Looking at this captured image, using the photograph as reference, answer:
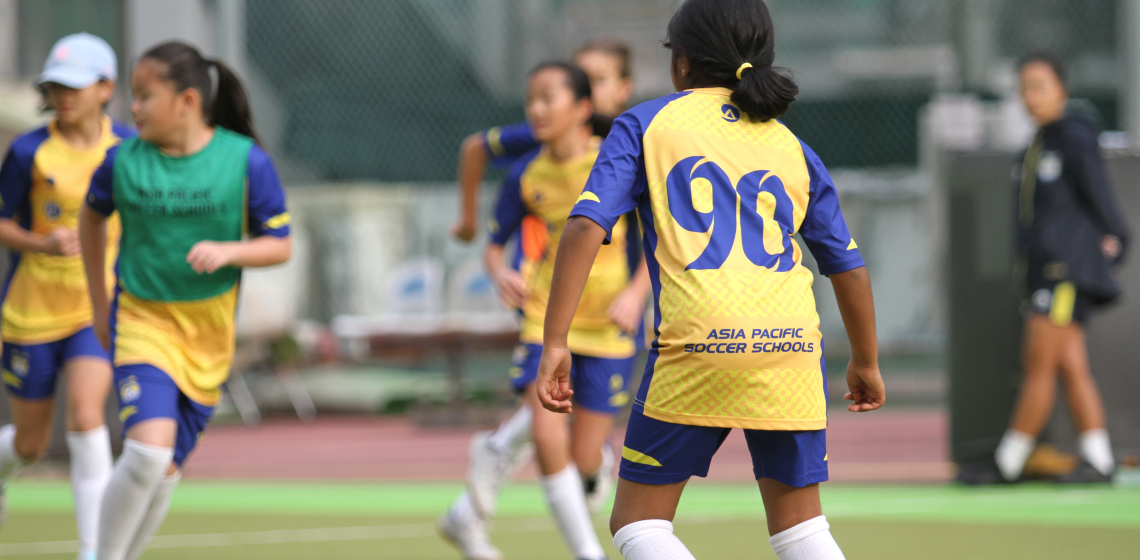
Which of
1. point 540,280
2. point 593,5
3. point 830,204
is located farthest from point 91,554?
point 593,5

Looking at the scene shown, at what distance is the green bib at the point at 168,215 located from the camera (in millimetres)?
3818

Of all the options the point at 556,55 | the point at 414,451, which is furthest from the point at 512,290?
the point at 556,55

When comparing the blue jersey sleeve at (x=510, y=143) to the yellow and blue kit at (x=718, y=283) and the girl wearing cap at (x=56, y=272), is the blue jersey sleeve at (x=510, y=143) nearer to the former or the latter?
the girl wearing cap at (x=56, y=272)

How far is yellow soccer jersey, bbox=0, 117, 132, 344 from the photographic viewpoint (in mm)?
4766

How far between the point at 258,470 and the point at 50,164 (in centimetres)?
397

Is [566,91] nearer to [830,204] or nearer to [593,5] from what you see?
[830,204]

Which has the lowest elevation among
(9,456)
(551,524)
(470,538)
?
(551,524)

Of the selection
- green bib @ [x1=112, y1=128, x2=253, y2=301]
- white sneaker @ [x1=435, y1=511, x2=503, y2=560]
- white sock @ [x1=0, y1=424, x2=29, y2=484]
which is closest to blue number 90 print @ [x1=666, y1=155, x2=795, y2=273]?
green bib @ [x1=112, y1=128, x2=253, y2=301]

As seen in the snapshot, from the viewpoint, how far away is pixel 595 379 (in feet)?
14.9

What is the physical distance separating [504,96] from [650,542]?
30.5 ft

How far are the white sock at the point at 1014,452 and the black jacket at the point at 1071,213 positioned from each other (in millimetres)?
757

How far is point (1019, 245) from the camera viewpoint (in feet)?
21.8

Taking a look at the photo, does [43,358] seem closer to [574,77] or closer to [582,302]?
[582,302]

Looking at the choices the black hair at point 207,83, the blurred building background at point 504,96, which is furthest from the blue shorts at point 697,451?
the blurred building background at point 504,96
